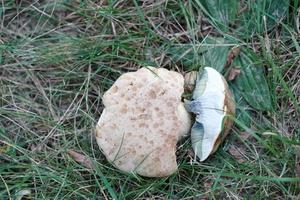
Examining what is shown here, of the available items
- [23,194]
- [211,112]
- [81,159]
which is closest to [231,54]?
[211,112]

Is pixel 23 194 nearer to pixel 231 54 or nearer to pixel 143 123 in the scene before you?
pixel 143 123

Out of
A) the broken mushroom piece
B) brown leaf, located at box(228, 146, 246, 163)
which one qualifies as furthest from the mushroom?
brown leaf, located at box(228, 146, 246, 163)

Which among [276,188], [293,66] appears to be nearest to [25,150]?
[276,188]

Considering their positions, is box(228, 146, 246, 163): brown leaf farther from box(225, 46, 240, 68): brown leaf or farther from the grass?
box(225, 46, 240, 68): brown leaf

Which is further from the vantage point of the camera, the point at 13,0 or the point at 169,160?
the point at 13,0

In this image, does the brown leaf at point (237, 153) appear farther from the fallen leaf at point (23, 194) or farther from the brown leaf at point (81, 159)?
the fallen leaf at point (23, 194)

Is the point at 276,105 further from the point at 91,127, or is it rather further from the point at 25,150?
the point at 25,150

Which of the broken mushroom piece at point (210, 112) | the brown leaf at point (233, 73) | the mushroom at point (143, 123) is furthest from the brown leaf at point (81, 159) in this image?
the brown leaf at point (233, 73)
